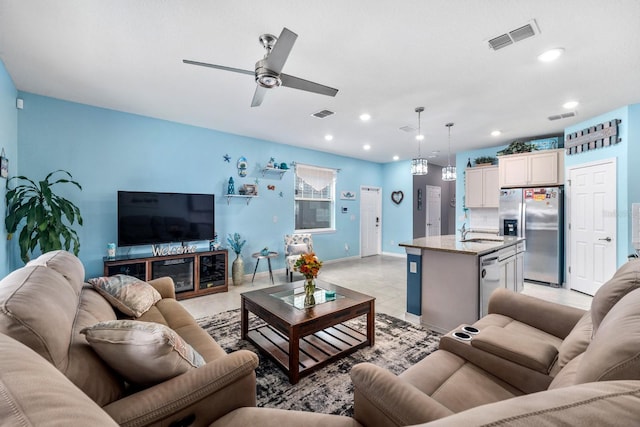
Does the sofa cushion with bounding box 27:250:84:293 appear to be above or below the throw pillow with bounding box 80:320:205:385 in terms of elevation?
above

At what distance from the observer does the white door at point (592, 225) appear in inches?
153

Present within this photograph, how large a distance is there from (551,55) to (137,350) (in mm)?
3559

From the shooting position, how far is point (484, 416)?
472 millimetres

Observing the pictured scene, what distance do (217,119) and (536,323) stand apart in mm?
4341

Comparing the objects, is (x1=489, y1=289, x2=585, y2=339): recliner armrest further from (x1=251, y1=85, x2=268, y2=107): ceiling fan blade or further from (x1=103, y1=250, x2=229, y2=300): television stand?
(x1=103, y1=250, x2=229, y2=300): television stand

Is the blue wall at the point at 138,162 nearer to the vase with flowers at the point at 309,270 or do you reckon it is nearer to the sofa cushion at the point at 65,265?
the sofa cushion at the point at 65,265

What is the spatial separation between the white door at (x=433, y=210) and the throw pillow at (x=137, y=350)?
7.79 metres

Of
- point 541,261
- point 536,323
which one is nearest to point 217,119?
point 536,323

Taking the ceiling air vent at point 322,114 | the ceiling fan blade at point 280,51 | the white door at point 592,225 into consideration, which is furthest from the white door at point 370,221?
the ceiling fan blade at point 280,51

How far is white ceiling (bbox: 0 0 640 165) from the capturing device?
195 centimetres

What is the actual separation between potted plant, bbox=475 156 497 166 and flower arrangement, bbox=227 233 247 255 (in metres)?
5.13

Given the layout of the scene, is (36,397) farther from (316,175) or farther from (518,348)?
(316,175)

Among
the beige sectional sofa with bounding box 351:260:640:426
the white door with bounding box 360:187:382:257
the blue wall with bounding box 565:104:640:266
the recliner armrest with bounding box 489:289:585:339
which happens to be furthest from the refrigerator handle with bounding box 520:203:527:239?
the beige sectional sofa with bounding box 351:260:640:426

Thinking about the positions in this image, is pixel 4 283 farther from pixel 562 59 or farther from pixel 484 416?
pixel 562 59
